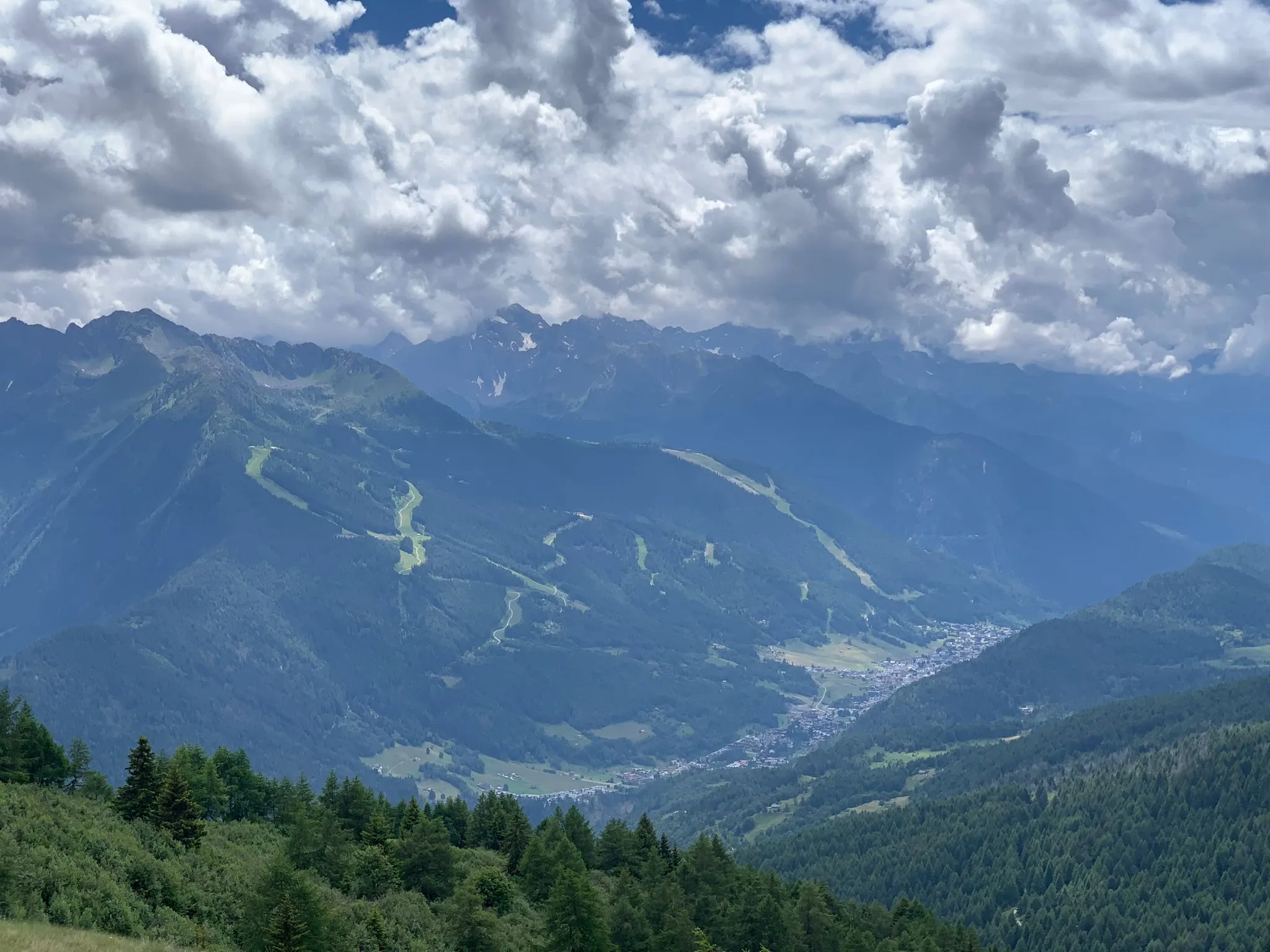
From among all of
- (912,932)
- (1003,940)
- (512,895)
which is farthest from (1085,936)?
(512,895)

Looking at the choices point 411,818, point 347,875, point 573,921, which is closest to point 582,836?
point 411,818

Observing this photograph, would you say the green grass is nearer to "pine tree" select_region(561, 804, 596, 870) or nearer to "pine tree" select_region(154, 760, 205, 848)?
"pine tree" select_region(154, 760, 205, 848)

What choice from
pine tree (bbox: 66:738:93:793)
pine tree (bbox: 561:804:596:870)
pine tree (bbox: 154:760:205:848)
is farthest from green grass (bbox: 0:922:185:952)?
pine tree (bbox: 561:804:596:870)

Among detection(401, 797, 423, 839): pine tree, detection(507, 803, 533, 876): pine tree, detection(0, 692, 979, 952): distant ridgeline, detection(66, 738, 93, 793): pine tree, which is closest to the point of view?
detection(0, 692, 979, 952): distant ridgeline

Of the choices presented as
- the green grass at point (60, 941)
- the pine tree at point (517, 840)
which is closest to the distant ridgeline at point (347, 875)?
the pine tree at point (517, 840)

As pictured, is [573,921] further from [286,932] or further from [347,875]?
[286,932]

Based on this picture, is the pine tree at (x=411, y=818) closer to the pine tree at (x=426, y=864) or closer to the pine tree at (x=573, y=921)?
the pine tree at (x=426, y=864)

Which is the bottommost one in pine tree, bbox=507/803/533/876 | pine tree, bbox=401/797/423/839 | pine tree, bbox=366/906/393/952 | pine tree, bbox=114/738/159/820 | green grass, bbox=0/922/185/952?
pine tree, bbox=507/803/533/876
